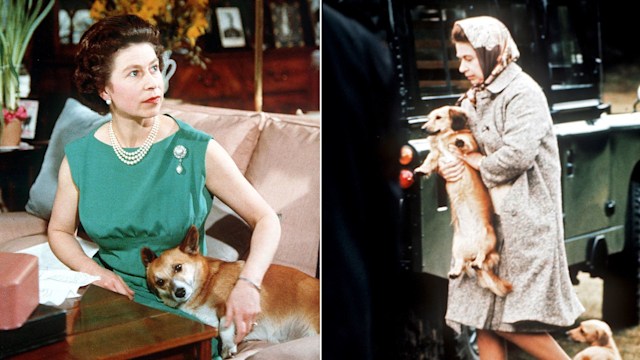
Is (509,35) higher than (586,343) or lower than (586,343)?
higher

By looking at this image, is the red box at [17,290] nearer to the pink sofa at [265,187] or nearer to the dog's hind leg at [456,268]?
the pink sofa at [265,187]

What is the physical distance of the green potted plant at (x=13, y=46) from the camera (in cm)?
249

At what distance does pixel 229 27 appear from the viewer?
8.54 ft

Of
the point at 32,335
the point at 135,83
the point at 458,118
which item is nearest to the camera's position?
the point at 32,335

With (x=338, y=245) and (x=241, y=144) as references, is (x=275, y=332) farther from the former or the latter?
(x=241, y=144)

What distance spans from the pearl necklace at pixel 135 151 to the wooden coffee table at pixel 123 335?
0.48 meters

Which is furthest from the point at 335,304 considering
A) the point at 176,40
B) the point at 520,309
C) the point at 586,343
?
the point at 176,40

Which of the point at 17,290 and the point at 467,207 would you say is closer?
the point at 17,290

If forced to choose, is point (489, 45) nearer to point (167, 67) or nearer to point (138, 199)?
point (167, 67)

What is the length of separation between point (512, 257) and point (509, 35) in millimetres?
757

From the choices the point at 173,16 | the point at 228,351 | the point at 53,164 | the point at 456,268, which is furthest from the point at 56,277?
the point at 456,268

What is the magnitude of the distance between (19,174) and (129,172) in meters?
0.39

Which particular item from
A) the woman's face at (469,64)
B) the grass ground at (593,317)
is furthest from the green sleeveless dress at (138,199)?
the grass ground at (593,317)

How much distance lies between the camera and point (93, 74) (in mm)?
2479
